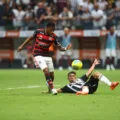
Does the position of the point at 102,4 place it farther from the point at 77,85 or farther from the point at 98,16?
the point at 77,85

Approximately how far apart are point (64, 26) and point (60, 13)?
0.89m

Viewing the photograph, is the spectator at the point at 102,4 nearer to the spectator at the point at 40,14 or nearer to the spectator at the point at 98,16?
the spectator at the point at 98,16

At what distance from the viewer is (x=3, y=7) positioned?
36.6 meters

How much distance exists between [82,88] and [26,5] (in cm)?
2105

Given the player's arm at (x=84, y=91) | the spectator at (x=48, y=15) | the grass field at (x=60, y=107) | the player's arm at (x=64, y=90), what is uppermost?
the grass field at (x=60, y=107)

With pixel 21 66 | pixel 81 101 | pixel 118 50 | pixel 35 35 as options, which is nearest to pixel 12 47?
pixel 21 66

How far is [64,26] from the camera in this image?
35.7 meters

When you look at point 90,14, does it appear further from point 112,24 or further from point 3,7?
point 3,7

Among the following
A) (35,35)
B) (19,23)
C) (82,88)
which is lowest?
(19,23)

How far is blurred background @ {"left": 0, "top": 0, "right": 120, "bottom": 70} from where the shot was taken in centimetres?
3419

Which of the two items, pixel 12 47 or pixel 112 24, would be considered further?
pixel 12 47

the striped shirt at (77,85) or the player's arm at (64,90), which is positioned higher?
the striped shirt at (77,85)

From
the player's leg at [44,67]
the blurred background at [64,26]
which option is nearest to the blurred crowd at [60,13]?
the blurred background at [64,26]

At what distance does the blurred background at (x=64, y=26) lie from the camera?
34.2 meters
